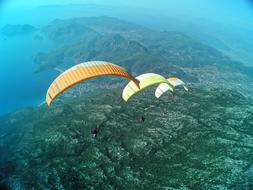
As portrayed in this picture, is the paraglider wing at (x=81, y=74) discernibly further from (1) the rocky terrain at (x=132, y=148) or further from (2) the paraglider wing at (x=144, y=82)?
(1) the rocky terrain at (x=132, y=148)

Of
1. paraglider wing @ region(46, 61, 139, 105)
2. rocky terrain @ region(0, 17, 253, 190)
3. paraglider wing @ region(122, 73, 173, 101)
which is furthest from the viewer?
rocky terrain @ region(0, 17, 253, 190)

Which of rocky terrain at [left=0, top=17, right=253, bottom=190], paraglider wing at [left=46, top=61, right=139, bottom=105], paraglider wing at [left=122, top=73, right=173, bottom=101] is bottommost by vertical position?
rocky terrain at [left=0, top=17, right=253, bottom=190]

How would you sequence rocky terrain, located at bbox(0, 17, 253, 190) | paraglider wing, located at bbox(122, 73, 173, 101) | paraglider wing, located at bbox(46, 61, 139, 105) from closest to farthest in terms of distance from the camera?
paraglider wing, located at bbox(46, 61, 139, 105) < paraglider wing, located at bbox(122, 73, 173, 101) < rocky terrain, located at bbox(0, 17, 253, 190)

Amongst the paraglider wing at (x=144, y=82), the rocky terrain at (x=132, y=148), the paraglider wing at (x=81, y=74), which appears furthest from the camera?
the rocky terrain at (x=132, y=148)

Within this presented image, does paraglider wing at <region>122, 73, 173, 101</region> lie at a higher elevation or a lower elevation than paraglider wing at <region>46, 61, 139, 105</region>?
lower

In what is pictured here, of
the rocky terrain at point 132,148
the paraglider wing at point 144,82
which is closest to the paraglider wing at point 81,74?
the paraglider wing at point 144,82

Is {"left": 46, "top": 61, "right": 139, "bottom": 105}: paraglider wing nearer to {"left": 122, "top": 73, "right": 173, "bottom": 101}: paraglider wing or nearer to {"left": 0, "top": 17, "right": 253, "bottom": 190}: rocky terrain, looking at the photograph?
{"left": 122, "top": 73, "right": 173, "bottom": 101}: paraglider wing

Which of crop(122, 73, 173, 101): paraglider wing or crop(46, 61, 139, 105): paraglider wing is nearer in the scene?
crop(46, 61, 139, 105): paraglider wing

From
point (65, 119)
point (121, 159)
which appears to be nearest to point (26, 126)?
point (65, 119)

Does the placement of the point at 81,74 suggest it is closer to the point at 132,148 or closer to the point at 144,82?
the point at 144,82

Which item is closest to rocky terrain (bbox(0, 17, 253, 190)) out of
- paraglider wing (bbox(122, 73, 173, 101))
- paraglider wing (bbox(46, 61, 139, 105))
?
paraglider wing (bbox(122, 73, 173, 101))

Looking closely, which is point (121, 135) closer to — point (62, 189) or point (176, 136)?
point (176, 136)
